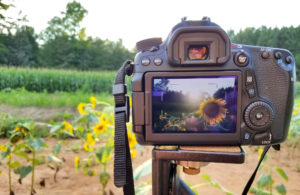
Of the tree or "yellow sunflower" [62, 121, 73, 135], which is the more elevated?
the tree

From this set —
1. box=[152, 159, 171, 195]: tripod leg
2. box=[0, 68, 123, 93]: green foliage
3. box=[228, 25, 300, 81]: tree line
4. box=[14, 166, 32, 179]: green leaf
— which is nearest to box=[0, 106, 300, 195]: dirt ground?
box=[14, 166, 32, 179]: green leaf

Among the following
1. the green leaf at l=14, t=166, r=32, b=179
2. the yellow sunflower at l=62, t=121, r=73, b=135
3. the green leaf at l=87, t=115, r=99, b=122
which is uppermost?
the green leaf at l=87, t=115, r=99, b=122

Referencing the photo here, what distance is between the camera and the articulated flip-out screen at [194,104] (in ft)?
1.16

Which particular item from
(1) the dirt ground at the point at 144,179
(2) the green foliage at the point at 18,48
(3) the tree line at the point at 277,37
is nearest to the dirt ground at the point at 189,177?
(1) the dirt ground at the point at 144,179

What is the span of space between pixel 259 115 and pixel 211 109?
72mm

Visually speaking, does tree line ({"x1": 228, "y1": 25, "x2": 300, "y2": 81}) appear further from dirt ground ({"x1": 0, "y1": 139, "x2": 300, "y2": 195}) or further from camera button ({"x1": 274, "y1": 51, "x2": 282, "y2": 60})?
camera button ({"x1": 274, "y1": 51, "x2": 282, "y2": 60})

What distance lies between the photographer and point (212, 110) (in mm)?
356

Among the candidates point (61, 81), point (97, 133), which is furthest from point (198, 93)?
point (61, 81)

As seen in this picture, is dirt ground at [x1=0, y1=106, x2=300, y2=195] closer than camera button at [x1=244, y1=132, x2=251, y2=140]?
No

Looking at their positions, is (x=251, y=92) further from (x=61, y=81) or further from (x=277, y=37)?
(x=61, y=81)

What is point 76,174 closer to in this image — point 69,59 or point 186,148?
point 186,148

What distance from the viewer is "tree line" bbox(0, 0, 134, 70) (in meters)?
1.40

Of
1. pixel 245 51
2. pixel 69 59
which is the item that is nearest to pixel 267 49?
pixel 245 51

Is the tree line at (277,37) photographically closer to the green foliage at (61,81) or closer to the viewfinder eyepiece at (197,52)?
the viewfinder eyepiece at (197,52)
